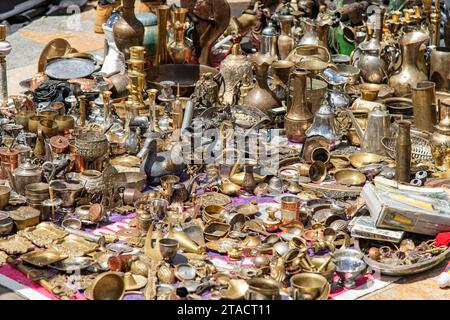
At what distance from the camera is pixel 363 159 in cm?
612

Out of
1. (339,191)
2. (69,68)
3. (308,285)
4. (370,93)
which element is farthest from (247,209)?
(69,68)

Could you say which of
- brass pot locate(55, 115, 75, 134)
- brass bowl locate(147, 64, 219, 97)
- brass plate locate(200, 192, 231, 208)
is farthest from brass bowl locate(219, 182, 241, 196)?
brass bowl locate(147, 64, 219, 97)

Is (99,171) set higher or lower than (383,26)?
lower

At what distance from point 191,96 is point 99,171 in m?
1.25

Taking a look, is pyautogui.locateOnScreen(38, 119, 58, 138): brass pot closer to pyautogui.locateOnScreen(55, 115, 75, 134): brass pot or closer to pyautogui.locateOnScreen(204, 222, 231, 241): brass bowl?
pyautogui.locateOnScreen(55, 115, 75, 134): brass pot

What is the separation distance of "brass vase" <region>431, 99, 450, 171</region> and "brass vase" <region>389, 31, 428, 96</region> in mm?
973

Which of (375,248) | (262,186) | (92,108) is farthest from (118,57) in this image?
(375,248)

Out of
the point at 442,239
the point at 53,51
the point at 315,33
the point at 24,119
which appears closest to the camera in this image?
the point at 442,239

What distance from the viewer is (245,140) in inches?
244

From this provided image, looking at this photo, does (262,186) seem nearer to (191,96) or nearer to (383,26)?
(191,96)

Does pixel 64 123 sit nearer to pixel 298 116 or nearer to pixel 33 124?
pixel 33 124

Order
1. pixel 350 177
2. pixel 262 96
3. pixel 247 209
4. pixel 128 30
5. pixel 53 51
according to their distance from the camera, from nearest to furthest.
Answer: pixel 247 209, pixel 350 177, pixel 262 96, pixel 128 30, pixel 53 51

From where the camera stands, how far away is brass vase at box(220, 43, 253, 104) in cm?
709

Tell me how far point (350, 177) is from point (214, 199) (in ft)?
3.07
